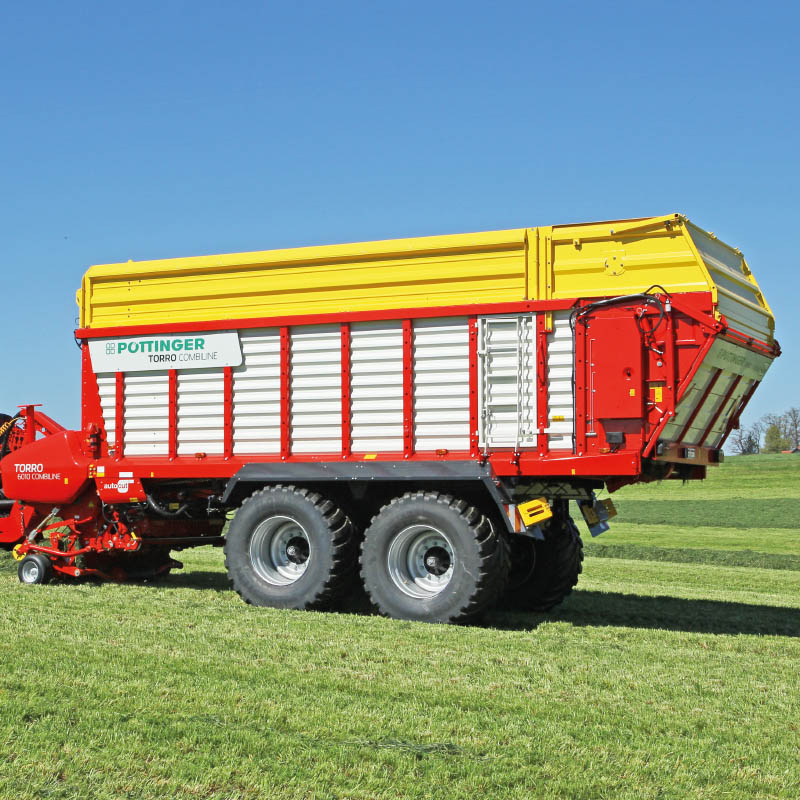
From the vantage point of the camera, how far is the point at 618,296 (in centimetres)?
991

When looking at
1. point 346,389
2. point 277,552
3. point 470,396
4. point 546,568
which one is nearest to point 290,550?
point 277,552

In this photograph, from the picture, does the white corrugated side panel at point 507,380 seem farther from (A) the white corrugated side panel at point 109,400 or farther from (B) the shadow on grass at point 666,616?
(A) the white corrugated side panel at point 109,400

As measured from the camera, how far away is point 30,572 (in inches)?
499

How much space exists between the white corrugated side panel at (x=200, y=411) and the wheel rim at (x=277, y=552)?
3.71 ft

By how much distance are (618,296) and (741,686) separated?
3.92m

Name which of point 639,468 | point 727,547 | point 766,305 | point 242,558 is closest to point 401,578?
point 242,558

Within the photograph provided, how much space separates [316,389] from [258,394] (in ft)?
2.31

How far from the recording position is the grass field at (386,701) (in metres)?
5.02

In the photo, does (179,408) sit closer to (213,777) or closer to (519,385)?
(519,385)

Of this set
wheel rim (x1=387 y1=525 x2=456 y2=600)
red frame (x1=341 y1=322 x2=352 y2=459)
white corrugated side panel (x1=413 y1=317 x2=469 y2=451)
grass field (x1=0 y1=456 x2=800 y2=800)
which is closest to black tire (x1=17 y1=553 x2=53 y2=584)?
grass field (x1=0 y1=456 x2=800 y2=800)

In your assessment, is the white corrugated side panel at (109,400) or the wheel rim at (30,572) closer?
the white corrugated side panel at (109,400)

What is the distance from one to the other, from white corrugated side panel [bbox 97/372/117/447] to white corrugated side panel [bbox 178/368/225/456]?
0.90 meters

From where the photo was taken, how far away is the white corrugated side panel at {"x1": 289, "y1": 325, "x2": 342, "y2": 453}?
11.1m

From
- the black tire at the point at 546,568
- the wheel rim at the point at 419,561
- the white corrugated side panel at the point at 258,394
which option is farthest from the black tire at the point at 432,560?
the white corrugated side panel at the point at 258,394
